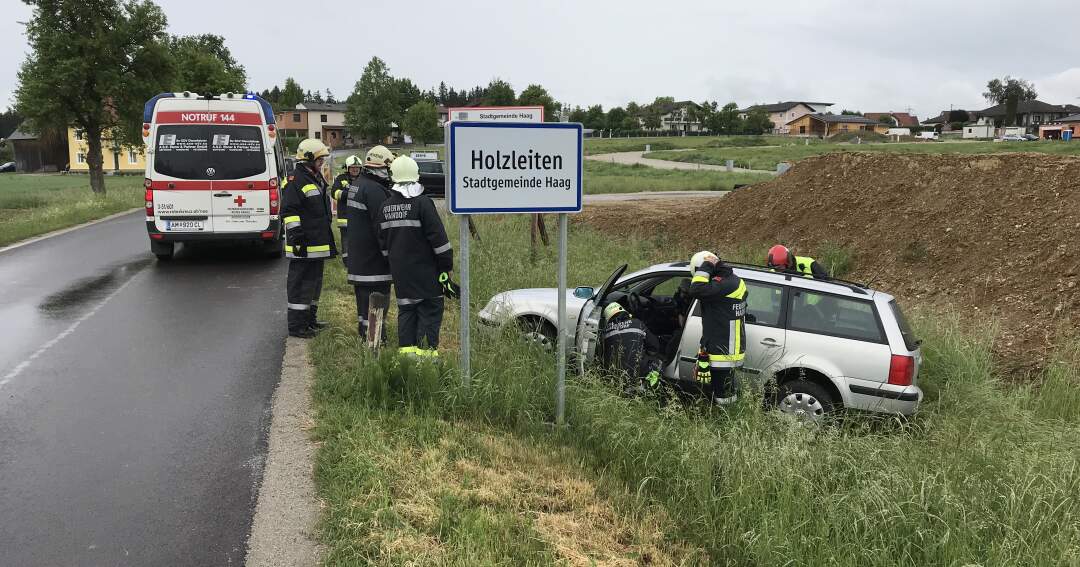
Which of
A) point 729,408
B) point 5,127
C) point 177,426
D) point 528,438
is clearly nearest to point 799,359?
point 729,408

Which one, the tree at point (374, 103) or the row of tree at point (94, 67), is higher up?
the tree at point (374, 103)

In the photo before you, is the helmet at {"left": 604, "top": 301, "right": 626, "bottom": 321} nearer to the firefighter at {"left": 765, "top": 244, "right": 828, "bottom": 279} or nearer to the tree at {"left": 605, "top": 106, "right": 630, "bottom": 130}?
the firefighter at {"left": 765, "top": 244, "right": 828, "bottom": 279}

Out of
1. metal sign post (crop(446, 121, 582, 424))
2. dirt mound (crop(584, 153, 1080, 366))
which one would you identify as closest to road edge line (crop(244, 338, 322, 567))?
metal sign post (crop(446, 121, 582, 424))

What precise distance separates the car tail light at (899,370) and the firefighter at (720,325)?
112 cm

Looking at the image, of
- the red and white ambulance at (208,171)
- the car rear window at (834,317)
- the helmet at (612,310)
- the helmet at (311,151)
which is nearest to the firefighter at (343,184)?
the helmet at (311,151)

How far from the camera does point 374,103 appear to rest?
8962 cm

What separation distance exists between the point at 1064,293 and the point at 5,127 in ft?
430

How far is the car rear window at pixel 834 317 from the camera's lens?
18.4 ft

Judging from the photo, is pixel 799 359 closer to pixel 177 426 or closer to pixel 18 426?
pixel 177 426

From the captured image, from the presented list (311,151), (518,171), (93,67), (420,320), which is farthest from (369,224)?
(93,67)

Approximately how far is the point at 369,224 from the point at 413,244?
2.92 ft

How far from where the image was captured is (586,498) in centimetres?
387

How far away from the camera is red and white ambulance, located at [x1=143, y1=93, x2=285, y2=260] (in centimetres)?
1079

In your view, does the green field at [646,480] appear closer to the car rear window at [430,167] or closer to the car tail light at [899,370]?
the car tail light at [899,370]
